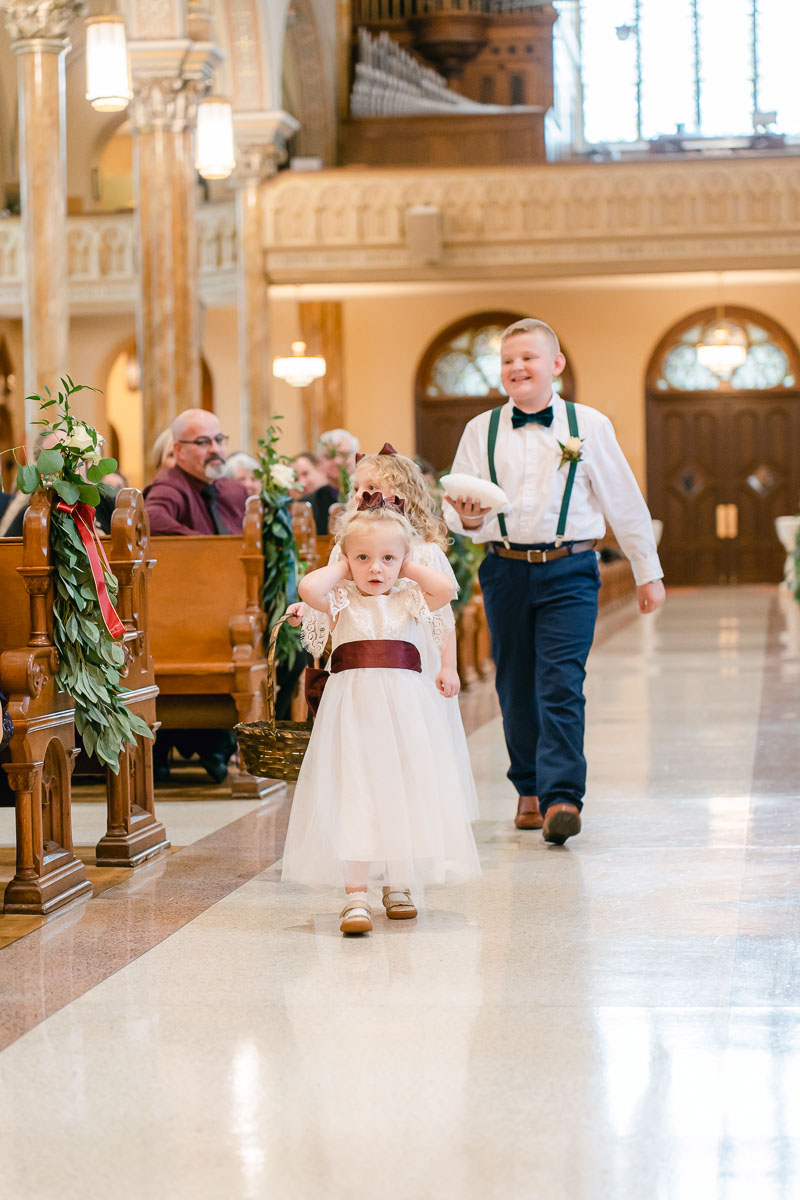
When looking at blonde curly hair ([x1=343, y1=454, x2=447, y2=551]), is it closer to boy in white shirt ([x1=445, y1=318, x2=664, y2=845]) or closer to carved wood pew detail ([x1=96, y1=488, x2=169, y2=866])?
boy in white shirt ([x1=445, y1=318, x2=664, y2=845])

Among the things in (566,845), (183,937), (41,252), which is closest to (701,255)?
(41,252)

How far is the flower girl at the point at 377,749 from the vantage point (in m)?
3.86

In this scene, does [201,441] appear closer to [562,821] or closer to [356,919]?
[562,821]

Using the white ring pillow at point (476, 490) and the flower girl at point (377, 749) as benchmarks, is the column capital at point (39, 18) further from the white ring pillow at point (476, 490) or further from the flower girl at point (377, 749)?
the flower girl at point (377, 749)

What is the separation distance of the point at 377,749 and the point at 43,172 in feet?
29.3

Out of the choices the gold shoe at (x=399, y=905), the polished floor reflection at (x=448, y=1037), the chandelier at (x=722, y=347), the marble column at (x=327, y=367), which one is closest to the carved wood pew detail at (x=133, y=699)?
the polished floor reflection at (x=448, y=1037)

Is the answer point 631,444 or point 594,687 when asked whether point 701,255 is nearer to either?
point 631,444

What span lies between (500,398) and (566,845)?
60.0 ft

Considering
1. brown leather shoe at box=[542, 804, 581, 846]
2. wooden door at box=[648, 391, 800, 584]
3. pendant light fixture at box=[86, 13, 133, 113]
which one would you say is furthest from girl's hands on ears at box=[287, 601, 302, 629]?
wooden door at box=[648, 391, 800, 584]

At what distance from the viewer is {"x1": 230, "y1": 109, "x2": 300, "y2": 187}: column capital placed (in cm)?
1816

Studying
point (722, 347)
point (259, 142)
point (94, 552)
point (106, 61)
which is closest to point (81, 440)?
point (94, 552)

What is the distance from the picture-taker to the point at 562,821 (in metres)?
4.85

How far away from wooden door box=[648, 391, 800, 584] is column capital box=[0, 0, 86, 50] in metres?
12.9

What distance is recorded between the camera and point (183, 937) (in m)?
3.89
